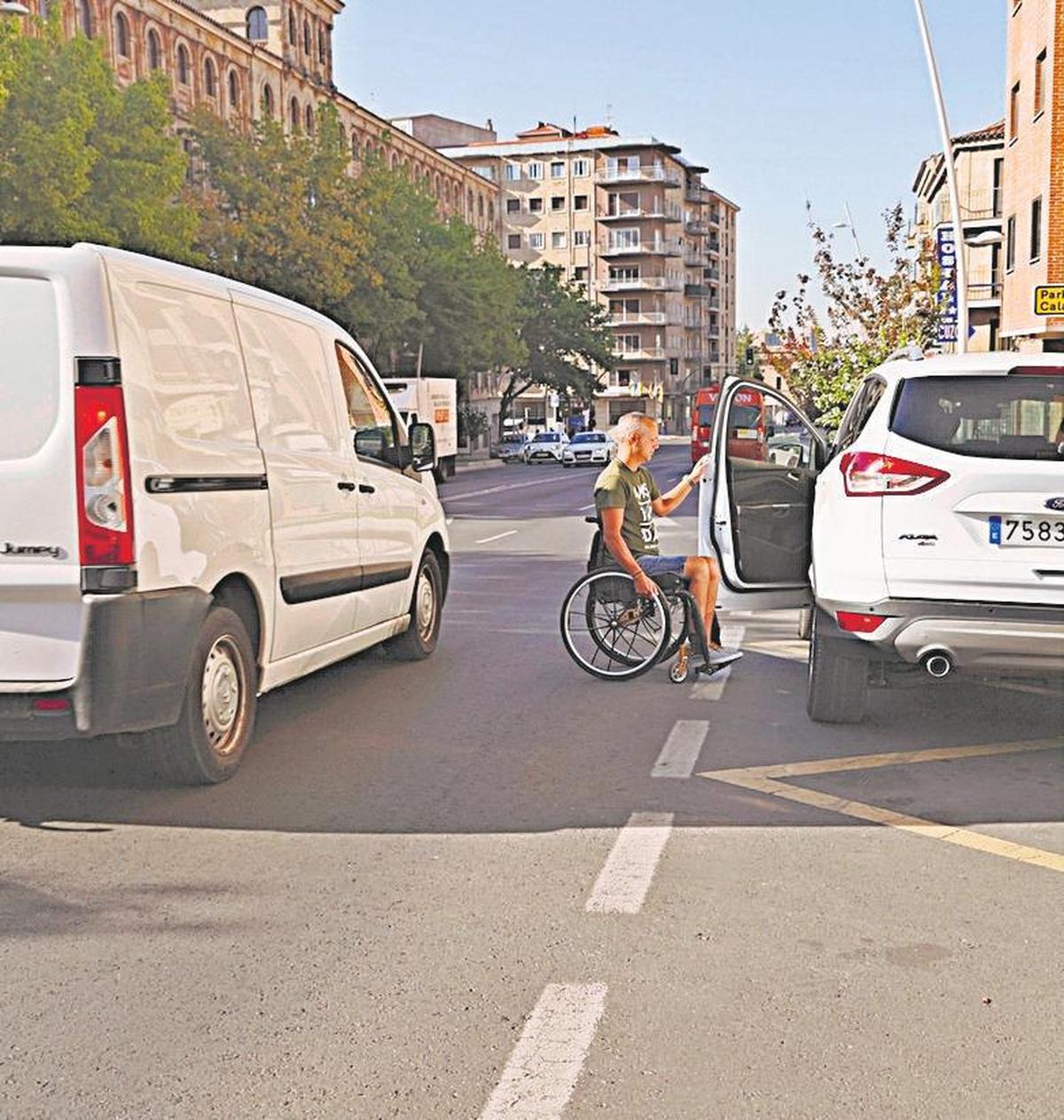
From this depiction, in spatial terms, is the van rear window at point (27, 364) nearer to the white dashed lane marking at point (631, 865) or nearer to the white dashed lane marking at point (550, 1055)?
the white dashed lane marking at point (631, 865)

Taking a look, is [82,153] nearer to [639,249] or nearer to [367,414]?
[367,414]

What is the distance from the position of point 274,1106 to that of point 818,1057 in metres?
1.25

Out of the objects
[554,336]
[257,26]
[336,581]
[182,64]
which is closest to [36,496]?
[336,581]

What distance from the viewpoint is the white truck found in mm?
43562

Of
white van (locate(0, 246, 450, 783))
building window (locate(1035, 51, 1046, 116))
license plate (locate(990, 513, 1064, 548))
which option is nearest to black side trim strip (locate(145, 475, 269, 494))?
white van (locate(0, 246, 450, 783))

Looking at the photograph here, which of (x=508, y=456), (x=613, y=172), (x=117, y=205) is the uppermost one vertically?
(x=613, y=172)

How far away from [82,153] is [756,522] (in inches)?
1042

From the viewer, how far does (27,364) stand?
5.84 meters

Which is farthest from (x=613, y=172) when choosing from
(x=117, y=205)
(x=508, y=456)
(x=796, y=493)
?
(x=796, y=493)

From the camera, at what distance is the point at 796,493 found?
30.0 ft

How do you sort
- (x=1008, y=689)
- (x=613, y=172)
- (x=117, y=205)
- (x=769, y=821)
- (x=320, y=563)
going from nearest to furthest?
(x=769, y=821) < (x=320, y=563) < (x=1008, y=689) < (x=117, y=205) < (x=613, y=172)

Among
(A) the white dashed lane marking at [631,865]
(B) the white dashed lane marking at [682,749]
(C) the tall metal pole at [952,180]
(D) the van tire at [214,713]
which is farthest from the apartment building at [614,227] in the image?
(A) the white dashed lane marking at [631,865]

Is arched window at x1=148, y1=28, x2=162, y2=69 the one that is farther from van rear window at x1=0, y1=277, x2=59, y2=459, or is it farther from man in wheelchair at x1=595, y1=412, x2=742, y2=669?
van rear window at x1=0, y1=277, x2=59, y2=459

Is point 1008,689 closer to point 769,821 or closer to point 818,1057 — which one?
point 769,821
